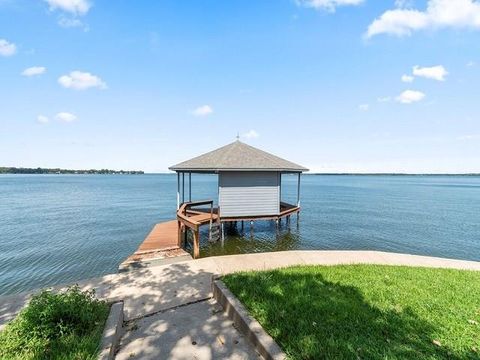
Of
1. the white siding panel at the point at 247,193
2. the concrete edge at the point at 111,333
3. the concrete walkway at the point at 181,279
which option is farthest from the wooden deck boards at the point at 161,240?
the concrete edge at the point at 111,333

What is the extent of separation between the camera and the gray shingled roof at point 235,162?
15496 millimetres

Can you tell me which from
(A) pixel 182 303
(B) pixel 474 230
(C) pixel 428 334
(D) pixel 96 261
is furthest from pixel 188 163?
(B) pixel 474 230

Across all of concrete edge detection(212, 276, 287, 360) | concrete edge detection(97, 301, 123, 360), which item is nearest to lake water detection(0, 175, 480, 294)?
concrete edge detection(97, 301, 123, 360)

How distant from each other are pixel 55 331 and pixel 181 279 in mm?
3772

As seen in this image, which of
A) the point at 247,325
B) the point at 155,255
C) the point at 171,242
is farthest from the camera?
A: the point at 171,242

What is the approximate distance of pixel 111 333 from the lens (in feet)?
14.0

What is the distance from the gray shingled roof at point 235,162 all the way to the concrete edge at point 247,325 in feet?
32.1

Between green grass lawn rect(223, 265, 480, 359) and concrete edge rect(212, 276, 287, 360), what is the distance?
0.44 feet

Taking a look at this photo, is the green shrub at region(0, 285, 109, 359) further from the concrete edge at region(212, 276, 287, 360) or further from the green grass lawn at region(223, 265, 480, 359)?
the green grass lawn at region(223, 265, 480, 359)

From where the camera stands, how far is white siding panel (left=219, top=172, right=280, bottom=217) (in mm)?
16062

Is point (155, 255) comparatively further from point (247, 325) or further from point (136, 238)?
point (136, 238)

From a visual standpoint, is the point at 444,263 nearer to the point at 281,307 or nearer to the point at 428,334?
the point at 428,334

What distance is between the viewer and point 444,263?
10.1 metres

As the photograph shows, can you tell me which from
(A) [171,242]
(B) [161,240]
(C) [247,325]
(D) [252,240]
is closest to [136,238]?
(B) [161,240]
